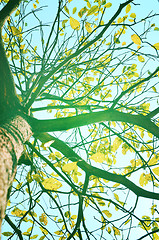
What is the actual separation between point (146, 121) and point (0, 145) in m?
1.25

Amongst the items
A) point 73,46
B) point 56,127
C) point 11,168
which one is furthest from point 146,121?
point 73,46

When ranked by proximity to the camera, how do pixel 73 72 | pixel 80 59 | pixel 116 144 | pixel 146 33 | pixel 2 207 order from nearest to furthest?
pixel 2 207 < pixel 146 33 < pixel 116 144 < pixel 80 59 < pixel 73 72

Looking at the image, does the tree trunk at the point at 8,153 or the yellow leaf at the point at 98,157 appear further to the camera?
the yellow leaf at the point at 98,157

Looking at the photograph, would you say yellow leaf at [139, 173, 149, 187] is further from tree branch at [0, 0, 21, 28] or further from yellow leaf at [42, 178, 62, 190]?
tree branch at [0, 0, 21, 28]

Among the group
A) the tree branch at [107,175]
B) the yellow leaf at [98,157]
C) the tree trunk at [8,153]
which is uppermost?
the tree branch at [107,175]

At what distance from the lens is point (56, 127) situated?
149 cm

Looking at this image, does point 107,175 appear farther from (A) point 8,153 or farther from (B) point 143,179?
(A) point 8,153

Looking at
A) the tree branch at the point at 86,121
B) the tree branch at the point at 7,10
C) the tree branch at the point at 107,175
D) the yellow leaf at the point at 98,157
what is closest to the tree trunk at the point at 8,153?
the tree branch at the point at 86,121

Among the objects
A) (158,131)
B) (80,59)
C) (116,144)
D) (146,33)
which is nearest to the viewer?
(158,131)

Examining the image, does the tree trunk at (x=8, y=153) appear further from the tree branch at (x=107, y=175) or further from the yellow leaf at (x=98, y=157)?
the tree branch at (x=107, y=175)

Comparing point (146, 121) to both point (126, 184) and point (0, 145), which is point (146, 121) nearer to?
point (126, 184)

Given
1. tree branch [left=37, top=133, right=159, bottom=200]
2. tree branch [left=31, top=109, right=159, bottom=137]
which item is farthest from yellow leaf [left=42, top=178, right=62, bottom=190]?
tree branch [left=31, top=109, right=159, bottom=137]

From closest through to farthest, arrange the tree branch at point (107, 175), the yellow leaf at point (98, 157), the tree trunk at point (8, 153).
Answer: the tree trunk at point (8, 153), the yellow leaf at point (98, 157), the tree branch at point (107, 175)

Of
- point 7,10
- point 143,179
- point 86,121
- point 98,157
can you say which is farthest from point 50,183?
point 7,10
